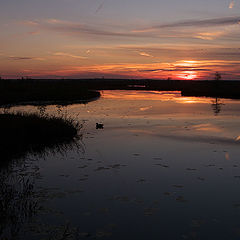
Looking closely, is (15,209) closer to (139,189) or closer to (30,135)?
(139,189)

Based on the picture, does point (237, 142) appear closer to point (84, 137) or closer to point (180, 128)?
point (180, 128)

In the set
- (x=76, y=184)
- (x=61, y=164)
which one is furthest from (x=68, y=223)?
(x=61, y=164)

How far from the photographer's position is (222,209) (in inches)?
348

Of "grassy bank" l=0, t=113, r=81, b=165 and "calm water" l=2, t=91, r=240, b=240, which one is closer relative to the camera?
"calm water" l=2, t=91, r=240, b=240

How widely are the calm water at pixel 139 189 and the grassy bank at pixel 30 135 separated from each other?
1183 millimetres

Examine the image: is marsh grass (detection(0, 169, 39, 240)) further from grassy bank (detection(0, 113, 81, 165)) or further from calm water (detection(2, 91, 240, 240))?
grassy bank (detection(0, 113, 81, 165))

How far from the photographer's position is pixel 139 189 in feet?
34.4

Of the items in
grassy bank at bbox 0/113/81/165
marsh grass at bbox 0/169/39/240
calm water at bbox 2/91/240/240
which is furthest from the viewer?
grassy bank at bbox 0/113/81/165

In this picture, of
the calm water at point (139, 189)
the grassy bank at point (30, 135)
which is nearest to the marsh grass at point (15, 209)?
the calm water at point (139, 189)

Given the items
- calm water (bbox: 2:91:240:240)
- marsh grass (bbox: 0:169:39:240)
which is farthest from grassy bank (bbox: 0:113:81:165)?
marsh grass (bbox: 0:169:39:240)

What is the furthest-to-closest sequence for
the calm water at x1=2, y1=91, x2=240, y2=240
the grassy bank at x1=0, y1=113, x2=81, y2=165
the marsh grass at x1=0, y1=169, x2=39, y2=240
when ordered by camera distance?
1. the grassy bank at x1=0, y1=113, x2=81, y2=165
2. the calm water at x1=2, y1=91, x2=240, y2=240
3. the marsh grass at x1=0, y1=169, x2=39, y2=240

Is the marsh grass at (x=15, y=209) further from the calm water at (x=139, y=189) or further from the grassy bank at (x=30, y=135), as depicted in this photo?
the grassy bank at (x=30, y=135)

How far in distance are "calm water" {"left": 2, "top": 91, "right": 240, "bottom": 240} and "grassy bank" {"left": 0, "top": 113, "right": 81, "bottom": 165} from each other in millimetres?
1183

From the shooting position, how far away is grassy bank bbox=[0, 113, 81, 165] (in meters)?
15.2
